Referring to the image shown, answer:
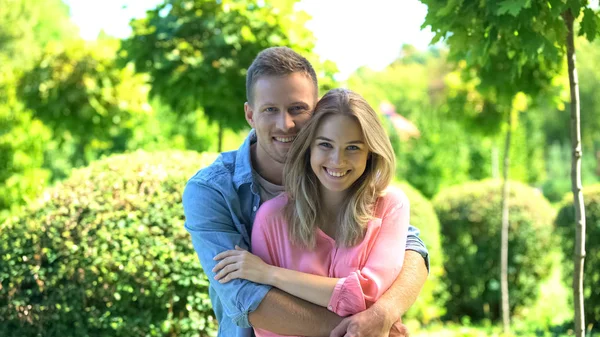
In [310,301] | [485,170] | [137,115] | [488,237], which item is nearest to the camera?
[310,301]

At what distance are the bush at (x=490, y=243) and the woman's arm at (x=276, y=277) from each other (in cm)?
653

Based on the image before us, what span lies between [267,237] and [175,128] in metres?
12.4

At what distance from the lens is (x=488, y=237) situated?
863 centimetres

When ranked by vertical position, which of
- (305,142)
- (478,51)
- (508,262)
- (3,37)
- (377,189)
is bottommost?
(508,262)

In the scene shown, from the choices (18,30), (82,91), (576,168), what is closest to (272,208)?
(576,168)

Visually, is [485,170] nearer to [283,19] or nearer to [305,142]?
[283,19]

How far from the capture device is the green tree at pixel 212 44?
5.87 metres

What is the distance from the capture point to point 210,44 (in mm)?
5996

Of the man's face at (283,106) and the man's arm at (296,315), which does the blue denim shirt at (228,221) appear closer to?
the man's arm at (296,315)

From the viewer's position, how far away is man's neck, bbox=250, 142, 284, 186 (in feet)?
9.00

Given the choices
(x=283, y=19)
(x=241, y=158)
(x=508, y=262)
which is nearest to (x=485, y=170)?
(x=508, y=262)

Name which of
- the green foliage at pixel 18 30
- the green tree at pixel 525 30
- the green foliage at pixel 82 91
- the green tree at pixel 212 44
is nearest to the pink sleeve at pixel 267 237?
the green tree at pixel 525 30

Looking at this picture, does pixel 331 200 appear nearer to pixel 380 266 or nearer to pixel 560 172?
pixel 380 266

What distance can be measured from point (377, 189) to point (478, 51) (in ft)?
3.32
